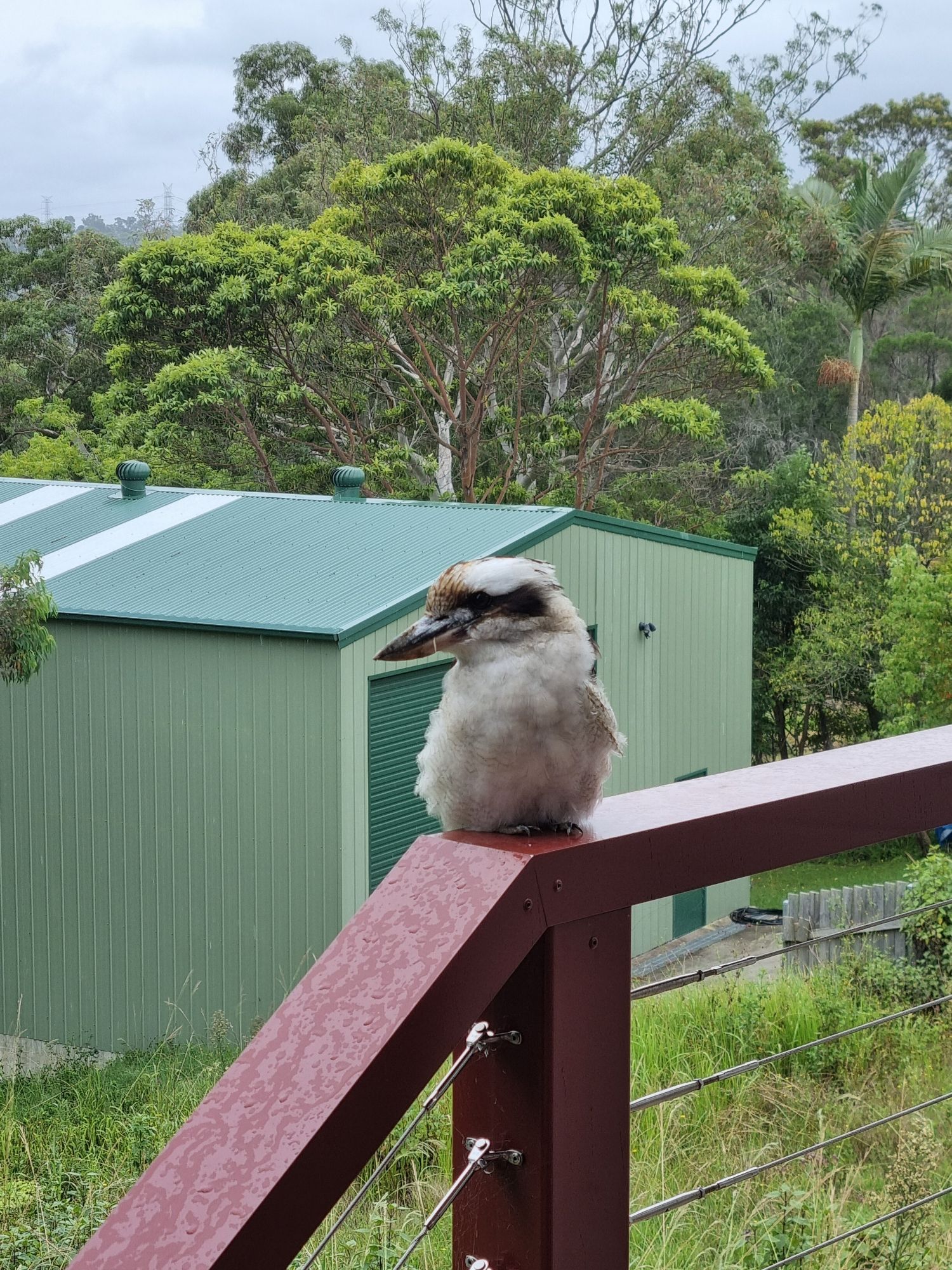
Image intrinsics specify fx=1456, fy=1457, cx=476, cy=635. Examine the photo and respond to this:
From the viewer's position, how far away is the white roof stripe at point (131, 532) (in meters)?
12.3

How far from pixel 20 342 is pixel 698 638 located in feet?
55.5

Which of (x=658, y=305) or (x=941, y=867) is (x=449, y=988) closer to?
→ (x=941, y=867)

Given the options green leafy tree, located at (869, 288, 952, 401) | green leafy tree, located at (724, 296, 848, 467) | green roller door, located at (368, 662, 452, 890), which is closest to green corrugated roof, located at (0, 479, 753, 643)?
green roller door, located at (368, 662, 452, 890)

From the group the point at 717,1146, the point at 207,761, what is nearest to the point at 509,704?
the point at 717,1146

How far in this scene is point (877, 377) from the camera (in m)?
30.2

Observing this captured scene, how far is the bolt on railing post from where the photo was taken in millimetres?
1103

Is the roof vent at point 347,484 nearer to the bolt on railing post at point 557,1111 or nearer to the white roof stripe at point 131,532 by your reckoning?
the white roof stripe at point 131,532

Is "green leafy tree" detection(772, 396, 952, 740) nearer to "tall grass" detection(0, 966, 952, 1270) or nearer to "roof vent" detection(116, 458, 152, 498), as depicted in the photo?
"roof vent" detection(116, 458, 152, 498)

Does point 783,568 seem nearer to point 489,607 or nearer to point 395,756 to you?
point 395,756

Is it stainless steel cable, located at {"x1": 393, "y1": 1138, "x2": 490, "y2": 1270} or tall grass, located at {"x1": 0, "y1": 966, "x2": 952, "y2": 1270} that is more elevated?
stainless steel cable, located at {"x1": 393, "y1": 1138, "x2": 490, "y2": 1270}

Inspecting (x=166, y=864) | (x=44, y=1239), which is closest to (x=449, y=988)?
(x=44, y=1239)

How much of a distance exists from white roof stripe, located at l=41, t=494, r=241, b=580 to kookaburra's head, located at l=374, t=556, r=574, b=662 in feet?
35.2

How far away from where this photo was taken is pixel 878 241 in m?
25.5

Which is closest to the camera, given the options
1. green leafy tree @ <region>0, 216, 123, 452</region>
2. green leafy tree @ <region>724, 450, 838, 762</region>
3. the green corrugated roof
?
the green corrugated roof
